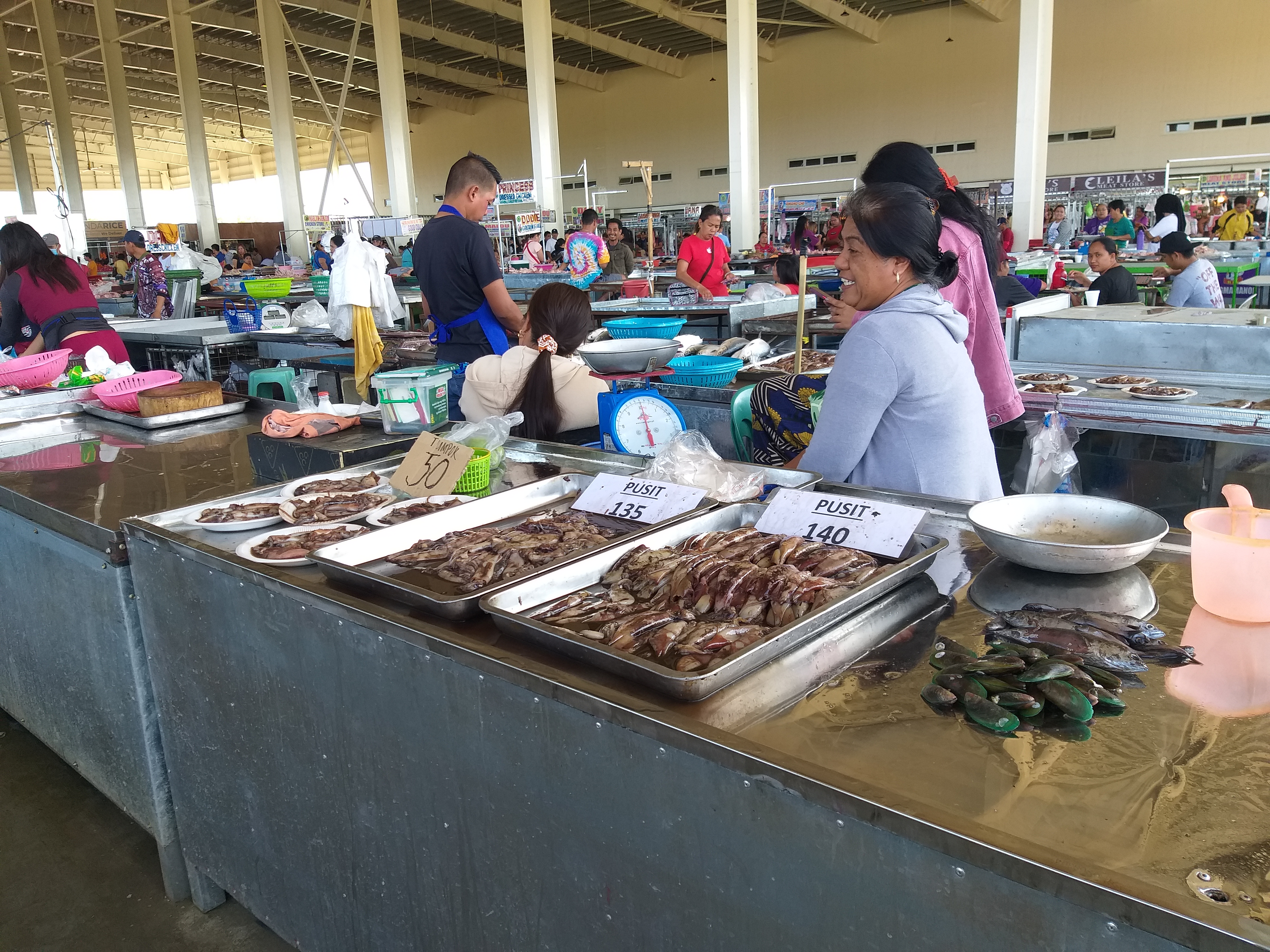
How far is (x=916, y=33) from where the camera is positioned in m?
18.5

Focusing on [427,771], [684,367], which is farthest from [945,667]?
[684,367]

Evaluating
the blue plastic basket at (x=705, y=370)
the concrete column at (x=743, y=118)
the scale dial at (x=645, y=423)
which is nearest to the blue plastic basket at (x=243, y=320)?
the blue plastic basket at (x=705, y=370)

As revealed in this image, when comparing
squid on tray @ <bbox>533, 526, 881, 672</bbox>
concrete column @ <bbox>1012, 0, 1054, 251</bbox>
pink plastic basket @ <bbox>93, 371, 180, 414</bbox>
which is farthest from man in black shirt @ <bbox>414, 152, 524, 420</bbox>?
concrete column @ <bbox>1012, 0, 1054, 251</bbox>

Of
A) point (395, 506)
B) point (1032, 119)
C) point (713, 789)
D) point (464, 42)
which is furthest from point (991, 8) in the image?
point (713, 789)

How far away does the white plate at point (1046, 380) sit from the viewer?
352cm

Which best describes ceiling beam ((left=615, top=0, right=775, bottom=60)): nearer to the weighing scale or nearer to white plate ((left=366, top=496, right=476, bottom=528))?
the weighing scale

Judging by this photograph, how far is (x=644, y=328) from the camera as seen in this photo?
330cm

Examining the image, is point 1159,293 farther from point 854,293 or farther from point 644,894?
point 644,894

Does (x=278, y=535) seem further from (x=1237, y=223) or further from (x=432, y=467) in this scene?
(x=1237, y=223)

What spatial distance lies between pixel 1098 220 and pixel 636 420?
43.5 ft

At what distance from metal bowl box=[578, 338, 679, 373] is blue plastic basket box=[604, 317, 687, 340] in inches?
22.4

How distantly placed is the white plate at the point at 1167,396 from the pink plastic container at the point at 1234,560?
207 centimetres

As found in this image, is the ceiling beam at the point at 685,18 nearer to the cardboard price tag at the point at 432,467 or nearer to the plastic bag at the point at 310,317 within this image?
the plastic bag at the point at 310,317

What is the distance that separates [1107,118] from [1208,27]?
1.97 metres
